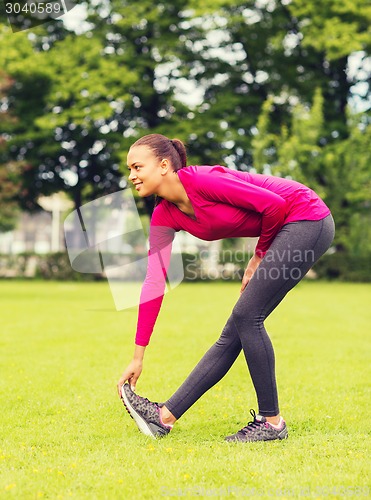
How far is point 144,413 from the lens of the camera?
500 cm

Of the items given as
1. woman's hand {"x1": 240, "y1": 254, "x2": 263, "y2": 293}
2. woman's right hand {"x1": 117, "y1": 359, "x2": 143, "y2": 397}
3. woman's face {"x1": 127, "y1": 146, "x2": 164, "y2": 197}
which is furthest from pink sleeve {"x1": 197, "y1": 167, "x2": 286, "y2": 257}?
woman's right hand {"x1": 117, "y1": 359, "x2": 143, "y2": 397}

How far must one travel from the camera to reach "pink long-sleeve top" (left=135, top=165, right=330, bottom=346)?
14.5ft

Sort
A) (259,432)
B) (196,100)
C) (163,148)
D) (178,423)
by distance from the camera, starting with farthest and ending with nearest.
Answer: (196,100), (178,423), (259,432), (163,148)

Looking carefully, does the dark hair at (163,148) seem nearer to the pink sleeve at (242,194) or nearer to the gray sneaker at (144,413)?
the pink sleeve at (242,194)

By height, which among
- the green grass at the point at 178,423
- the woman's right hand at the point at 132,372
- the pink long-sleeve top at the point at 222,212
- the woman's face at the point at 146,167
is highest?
the woman's face at the point at 146,167

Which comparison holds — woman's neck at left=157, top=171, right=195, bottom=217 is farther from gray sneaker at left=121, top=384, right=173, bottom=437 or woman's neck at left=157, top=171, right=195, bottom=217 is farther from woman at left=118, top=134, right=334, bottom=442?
gray sneaker at left=121, top=384, right=173, bottom=437

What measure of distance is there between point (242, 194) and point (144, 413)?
67.5 inches

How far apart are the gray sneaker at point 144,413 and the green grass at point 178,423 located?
0.33 feet

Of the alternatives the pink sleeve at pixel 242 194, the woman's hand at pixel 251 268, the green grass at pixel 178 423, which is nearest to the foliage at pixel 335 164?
the green grass at pixel 178 423

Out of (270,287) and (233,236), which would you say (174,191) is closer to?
(233,236)

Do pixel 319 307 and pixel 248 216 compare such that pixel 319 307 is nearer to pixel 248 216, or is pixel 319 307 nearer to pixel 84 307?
pixel 84 307

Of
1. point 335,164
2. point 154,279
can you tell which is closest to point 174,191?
point 154,279

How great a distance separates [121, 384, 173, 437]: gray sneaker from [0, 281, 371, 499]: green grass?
100mm

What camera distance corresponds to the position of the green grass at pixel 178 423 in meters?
→ 3.98
